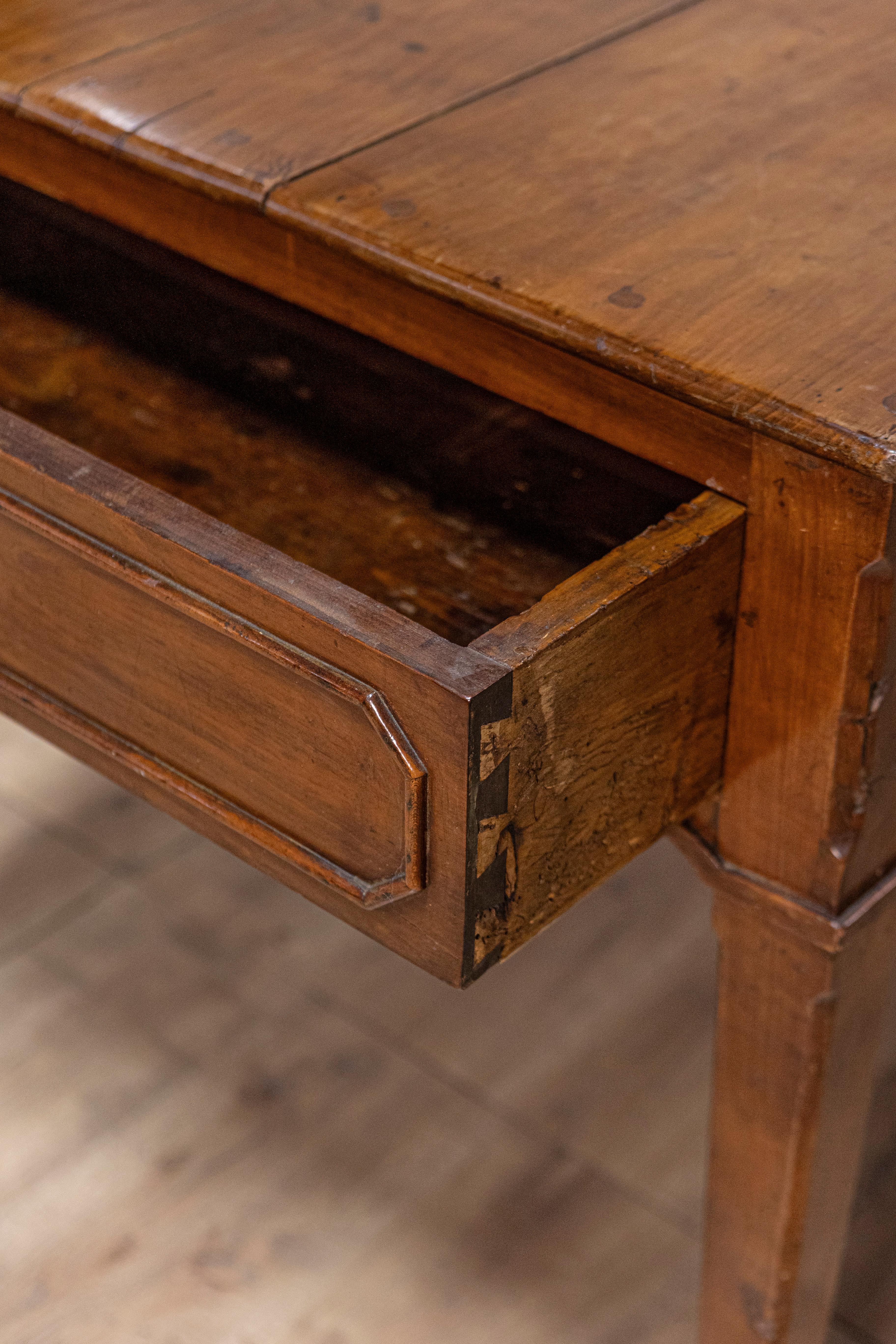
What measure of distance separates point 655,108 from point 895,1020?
2.49ft

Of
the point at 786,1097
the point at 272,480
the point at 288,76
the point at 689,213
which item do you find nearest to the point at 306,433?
the point at 272,480

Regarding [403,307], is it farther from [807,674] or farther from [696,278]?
[807,674]

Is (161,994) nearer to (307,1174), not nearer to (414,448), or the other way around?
(307,1174)

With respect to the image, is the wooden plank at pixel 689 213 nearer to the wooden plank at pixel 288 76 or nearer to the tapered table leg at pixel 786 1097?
the wooden plank at pixel 288 76

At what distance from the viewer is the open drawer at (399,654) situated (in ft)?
1.90

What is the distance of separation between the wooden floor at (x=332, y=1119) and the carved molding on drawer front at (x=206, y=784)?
0.47 m

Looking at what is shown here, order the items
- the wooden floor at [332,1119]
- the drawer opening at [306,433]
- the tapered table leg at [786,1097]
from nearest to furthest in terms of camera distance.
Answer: the tapered table leg at [786,1097]
the drawer opening at [306,433]
the wooden floor at [332,1119]

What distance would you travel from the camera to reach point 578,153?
2.46ft

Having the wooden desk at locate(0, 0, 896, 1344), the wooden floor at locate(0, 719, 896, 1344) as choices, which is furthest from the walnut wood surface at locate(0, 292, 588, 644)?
the wooden floor at locate(0, 719, 896, 1344)

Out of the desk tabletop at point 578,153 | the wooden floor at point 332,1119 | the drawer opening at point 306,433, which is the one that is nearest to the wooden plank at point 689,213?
the desk tabletop at point 578,153

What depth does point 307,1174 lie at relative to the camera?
1110 mm

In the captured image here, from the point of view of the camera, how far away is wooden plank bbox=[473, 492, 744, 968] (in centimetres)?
58

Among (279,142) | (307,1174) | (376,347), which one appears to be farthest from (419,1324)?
(279,142)

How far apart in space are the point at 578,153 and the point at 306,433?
0.26 m
